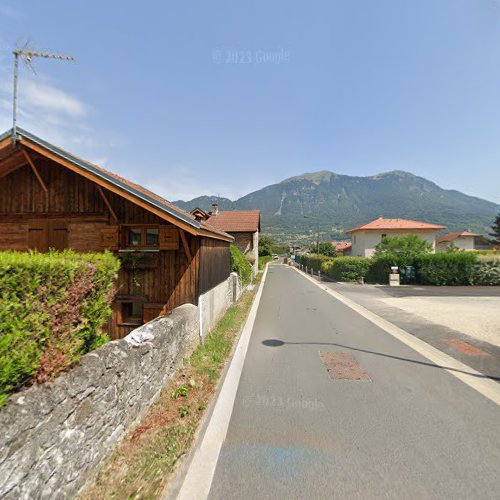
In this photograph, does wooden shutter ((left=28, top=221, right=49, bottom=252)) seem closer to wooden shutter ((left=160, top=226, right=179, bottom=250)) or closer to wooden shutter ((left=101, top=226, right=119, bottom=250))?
wooden shutter ((left=101, top=226, right=119, bottom=250))

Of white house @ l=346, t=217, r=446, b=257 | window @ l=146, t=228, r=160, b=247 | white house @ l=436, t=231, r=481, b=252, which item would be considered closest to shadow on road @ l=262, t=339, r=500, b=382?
window @ l=146, t=228, r=160, b=247

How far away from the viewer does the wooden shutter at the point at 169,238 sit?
6.61 meters

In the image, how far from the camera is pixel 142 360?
3.95m

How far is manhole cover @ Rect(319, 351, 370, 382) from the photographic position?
5430 mm

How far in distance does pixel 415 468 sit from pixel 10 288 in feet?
16.6

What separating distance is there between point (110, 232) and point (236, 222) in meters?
23.0

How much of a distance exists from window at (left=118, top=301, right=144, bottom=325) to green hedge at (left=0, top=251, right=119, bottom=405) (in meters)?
3.40

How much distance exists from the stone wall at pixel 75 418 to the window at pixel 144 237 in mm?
3069

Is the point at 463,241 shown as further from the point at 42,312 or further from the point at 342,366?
the point at 42,312

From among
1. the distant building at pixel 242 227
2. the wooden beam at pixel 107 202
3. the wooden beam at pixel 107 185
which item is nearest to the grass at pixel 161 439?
the wooden beam at pixel 107 185

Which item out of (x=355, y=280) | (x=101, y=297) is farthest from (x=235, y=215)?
(x=101, y=297)

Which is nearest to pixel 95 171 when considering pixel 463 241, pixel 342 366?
pixel 342 366

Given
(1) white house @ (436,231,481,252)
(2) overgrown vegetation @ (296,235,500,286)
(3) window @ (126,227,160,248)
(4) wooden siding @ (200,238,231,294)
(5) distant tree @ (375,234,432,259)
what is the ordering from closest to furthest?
(3) window @ (126,227,160,248) → (4) wooden siding @ (200,238,231,294) → (2) overgrown vegetation @ (296,235,500,286) → (5) distant tree @ (375,234,432,259) → (1) white house @ (436,231,481,252)

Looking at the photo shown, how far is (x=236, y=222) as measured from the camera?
96.9 ft
